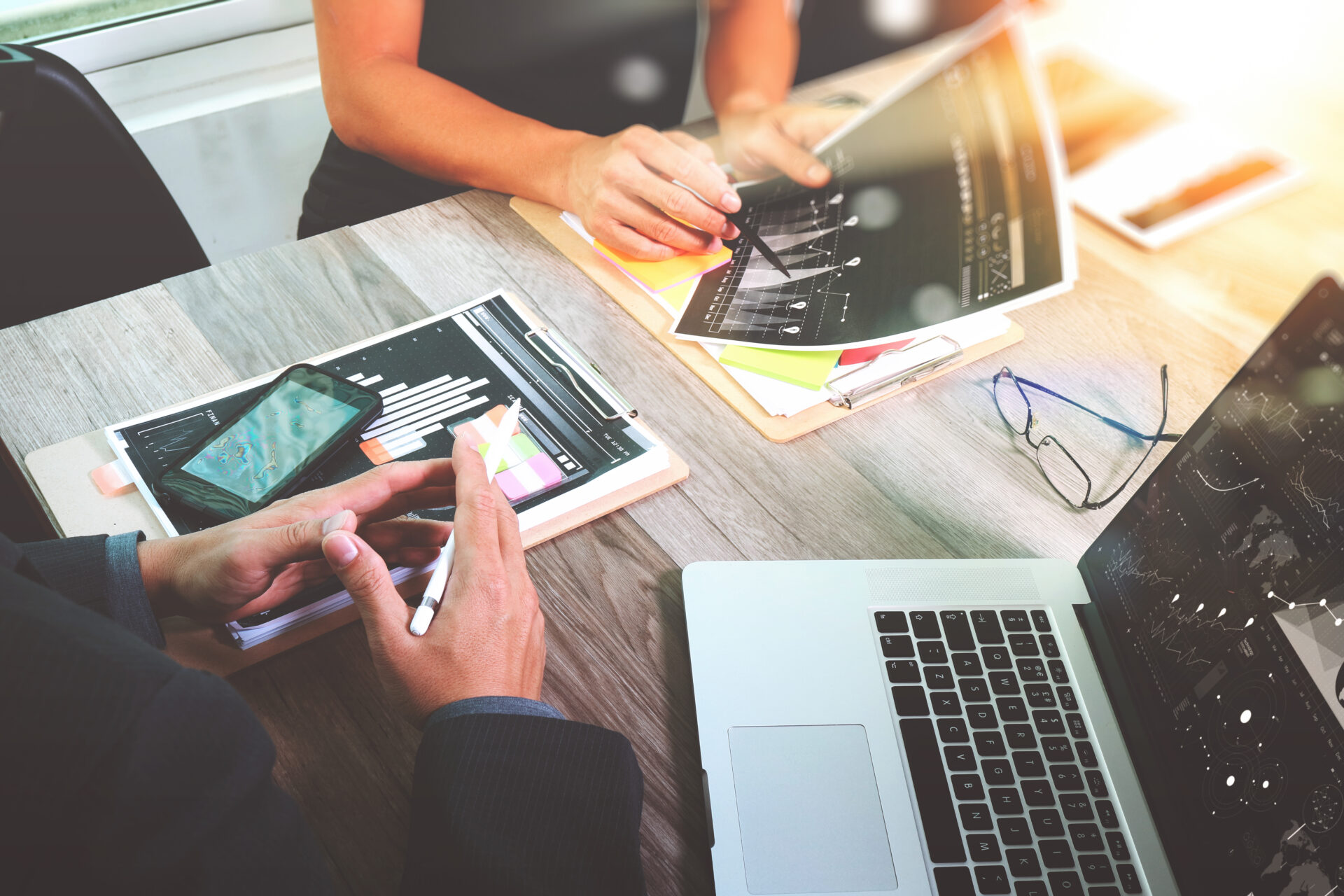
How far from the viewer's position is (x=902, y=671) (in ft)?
2.10

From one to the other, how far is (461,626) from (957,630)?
373 millimetres

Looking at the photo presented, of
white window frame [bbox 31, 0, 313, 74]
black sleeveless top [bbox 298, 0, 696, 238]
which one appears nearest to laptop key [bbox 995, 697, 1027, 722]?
black sleeveless top [bbox 298, 0, 696, 238]

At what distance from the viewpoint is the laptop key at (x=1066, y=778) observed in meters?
0.59

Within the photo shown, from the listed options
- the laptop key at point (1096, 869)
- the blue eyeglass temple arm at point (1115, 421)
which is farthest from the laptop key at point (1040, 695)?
the blue eyeglass temple arm at point (1115, 421)

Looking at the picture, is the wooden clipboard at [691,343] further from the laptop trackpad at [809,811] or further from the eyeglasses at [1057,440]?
the laptop trackpad at [809,811]

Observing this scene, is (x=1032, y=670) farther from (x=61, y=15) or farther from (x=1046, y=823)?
(x=61, y=15)

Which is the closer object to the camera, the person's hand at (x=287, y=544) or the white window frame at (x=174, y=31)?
the person's hand at (x=287, y=544)

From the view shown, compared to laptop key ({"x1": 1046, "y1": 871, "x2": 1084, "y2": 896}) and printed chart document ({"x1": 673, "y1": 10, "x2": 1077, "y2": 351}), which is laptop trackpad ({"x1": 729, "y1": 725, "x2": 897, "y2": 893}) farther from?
printed chart document ({"x1": 673, "y1": 10, "x2": 1077, "y2": 351})

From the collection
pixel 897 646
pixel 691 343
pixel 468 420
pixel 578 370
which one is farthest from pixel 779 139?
pixel 897 646

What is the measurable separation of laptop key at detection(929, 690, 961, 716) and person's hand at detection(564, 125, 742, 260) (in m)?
0.55

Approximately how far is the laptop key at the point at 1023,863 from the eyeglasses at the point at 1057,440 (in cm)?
33

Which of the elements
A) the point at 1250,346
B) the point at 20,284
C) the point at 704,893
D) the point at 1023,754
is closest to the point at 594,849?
the point at 704,893

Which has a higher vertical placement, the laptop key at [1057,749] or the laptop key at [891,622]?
the laptop key at [891,622]

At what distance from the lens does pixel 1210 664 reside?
22.2 inches
